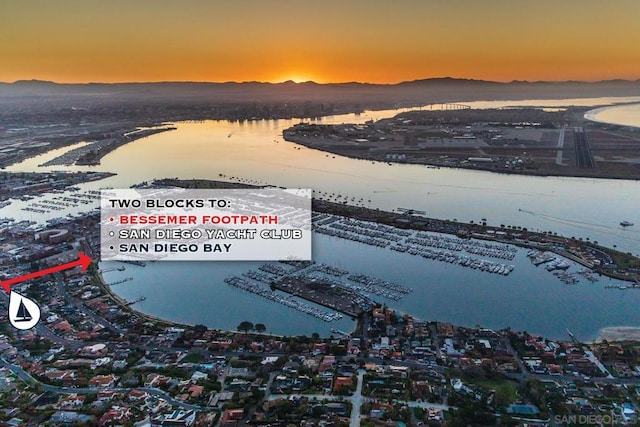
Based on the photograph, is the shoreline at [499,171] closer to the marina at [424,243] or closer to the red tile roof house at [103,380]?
the marina at [424,243]

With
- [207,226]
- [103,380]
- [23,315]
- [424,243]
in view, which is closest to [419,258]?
[424,243]

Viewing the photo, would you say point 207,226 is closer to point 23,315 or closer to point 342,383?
point 23,315

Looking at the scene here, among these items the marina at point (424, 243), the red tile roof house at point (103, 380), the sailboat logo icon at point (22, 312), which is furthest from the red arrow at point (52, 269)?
the marina at point (424, 243)

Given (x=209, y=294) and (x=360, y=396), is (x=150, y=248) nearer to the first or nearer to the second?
(x=209, y=294)

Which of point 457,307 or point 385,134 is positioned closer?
point 457,307

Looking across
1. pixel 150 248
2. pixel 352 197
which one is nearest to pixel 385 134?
pixel 352 197

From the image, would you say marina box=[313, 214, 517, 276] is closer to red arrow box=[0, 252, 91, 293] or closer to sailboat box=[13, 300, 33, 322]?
red arrow box=[0, 252, 91, 293]
